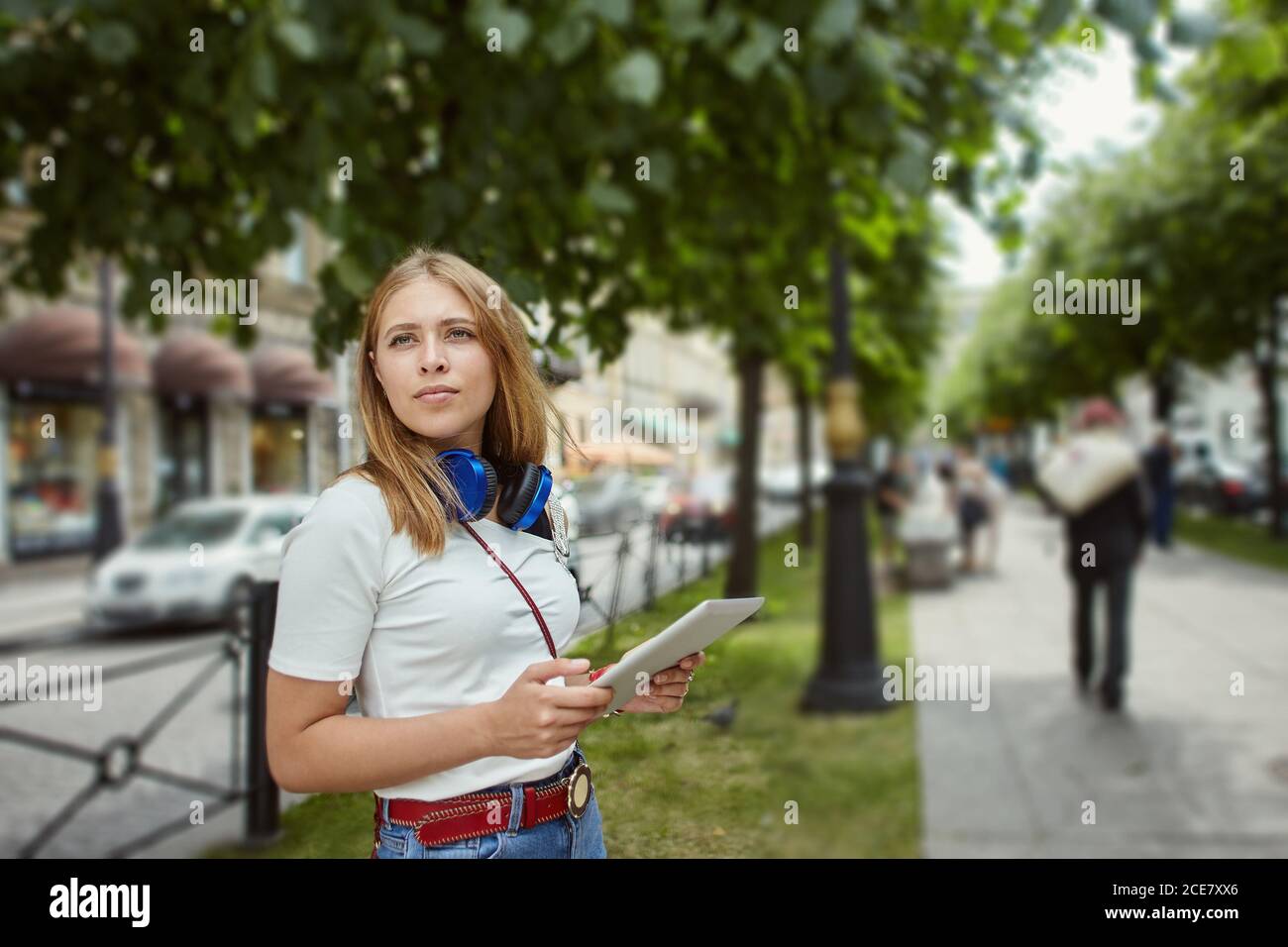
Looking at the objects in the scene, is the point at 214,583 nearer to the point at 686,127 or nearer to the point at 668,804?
the point at 686,127

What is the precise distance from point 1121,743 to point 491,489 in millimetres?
6827

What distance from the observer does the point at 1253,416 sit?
4884 centimetres

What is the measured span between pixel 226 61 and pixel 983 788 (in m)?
4.99

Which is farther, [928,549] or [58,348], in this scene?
[58,348]

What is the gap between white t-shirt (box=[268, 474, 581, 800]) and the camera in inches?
35.0

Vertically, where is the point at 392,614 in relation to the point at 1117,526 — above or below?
above

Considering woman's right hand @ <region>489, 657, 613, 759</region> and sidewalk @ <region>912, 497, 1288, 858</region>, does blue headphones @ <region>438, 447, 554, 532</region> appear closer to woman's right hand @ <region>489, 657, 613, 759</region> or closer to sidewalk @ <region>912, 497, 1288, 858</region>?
woman's right hand @ <region>489, 657, 613, 759</region>

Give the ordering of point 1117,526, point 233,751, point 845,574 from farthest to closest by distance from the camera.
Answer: point 845,574
point 1117,526
point 233,751

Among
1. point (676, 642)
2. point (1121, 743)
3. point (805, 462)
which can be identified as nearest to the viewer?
point (676, 642)

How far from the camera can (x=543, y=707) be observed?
2.75 ft

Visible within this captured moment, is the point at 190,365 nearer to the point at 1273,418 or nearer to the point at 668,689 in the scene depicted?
the point at 668,689

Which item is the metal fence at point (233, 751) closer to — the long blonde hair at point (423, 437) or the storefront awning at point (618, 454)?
the storefront awning at point (618, 454)

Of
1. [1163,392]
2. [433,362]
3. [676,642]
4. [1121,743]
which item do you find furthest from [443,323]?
[1163,392]

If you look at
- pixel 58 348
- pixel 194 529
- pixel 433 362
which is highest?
pixel 58 348
